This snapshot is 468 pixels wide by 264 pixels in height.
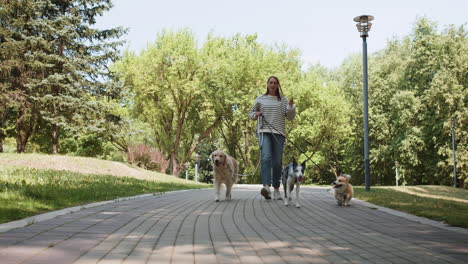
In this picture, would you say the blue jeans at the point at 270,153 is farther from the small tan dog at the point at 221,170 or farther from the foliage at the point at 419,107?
the foliage at the point at 419,107

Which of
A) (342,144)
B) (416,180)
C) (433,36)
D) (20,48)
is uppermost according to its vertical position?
(433,36)

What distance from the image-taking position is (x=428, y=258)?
334 cm

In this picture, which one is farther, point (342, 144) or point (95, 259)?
point (342, 144)

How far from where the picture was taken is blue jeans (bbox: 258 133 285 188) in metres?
8.64

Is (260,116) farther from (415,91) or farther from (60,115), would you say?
(415,91)

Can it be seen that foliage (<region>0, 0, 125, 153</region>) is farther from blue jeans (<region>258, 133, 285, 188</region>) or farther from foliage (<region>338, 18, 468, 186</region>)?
foliage (<region>338, 18, 468, 186</region>)

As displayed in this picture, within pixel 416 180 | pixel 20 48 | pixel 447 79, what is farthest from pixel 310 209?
pixel 416 180

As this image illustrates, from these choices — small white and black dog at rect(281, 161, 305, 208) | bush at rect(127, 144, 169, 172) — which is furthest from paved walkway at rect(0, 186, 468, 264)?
bush at rect(127, 144, 169, 172)

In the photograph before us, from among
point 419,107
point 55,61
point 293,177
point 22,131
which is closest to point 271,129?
point 293,177

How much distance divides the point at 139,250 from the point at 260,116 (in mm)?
5552

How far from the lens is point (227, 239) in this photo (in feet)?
13.4

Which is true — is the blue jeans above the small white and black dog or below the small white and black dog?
above

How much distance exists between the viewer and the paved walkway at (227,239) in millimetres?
3301

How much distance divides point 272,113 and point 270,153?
83 cm
